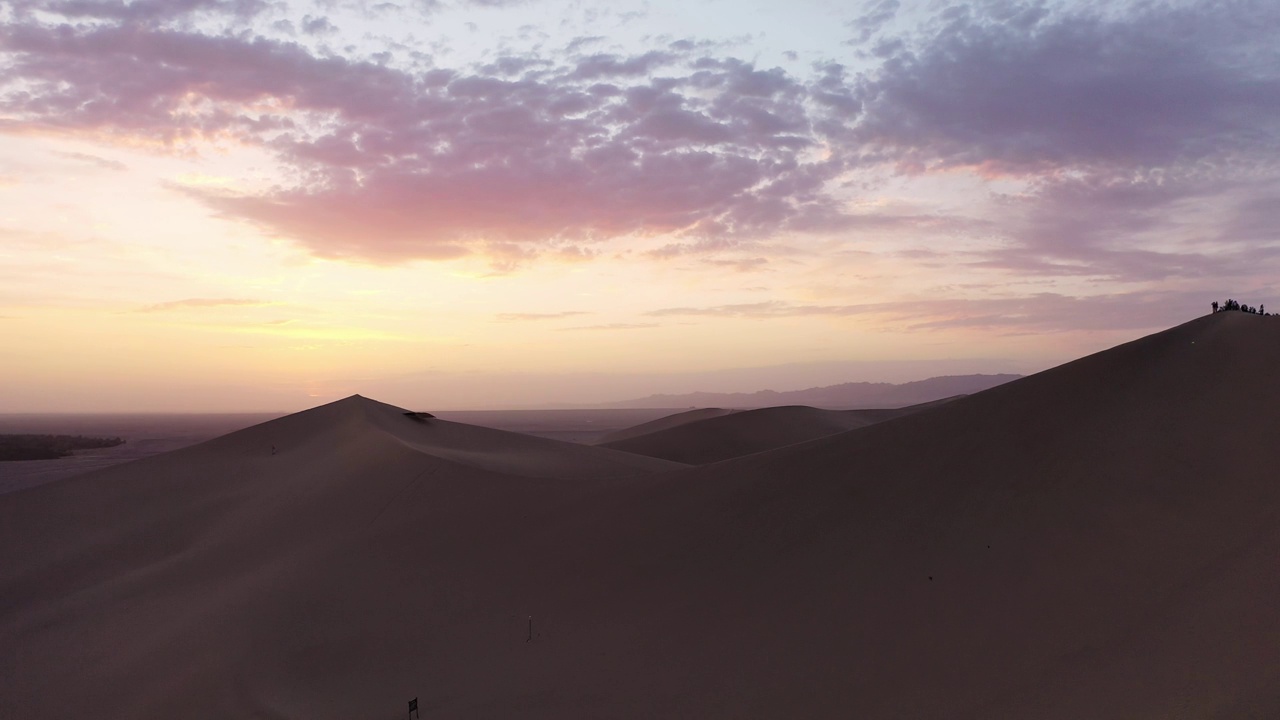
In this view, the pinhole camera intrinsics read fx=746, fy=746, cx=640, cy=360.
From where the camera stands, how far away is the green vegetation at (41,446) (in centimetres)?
4353

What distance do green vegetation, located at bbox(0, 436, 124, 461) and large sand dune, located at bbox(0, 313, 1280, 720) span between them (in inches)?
1490

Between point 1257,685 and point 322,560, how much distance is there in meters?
11.9

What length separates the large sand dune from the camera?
6.34 metres

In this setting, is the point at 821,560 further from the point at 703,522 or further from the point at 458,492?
the point at 458,492

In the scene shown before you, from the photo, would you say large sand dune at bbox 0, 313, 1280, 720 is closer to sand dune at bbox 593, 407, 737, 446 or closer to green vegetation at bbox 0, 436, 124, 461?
sand dune at bbox 593, 407, 737, 446

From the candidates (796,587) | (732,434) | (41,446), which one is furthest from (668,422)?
(41,446)

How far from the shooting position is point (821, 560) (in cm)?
894

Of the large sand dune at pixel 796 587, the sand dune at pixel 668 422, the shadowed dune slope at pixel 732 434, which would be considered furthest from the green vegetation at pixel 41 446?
the large sand dune at pixel 796 587

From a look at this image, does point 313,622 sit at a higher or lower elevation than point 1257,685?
lower

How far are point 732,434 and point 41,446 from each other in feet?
144

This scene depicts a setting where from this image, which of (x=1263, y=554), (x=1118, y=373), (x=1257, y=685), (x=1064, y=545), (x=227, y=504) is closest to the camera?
(x=1257, y=685)

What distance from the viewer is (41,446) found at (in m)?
47.3

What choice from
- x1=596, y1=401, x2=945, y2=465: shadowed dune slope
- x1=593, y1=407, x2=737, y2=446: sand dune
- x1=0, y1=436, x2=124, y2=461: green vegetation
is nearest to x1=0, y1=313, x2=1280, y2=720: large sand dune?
x1=596, y1=401, x2=945, y2=465: shadowed dune slope

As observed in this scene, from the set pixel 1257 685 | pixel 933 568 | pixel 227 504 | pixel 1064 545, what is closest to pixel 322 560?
pixel 227 504
